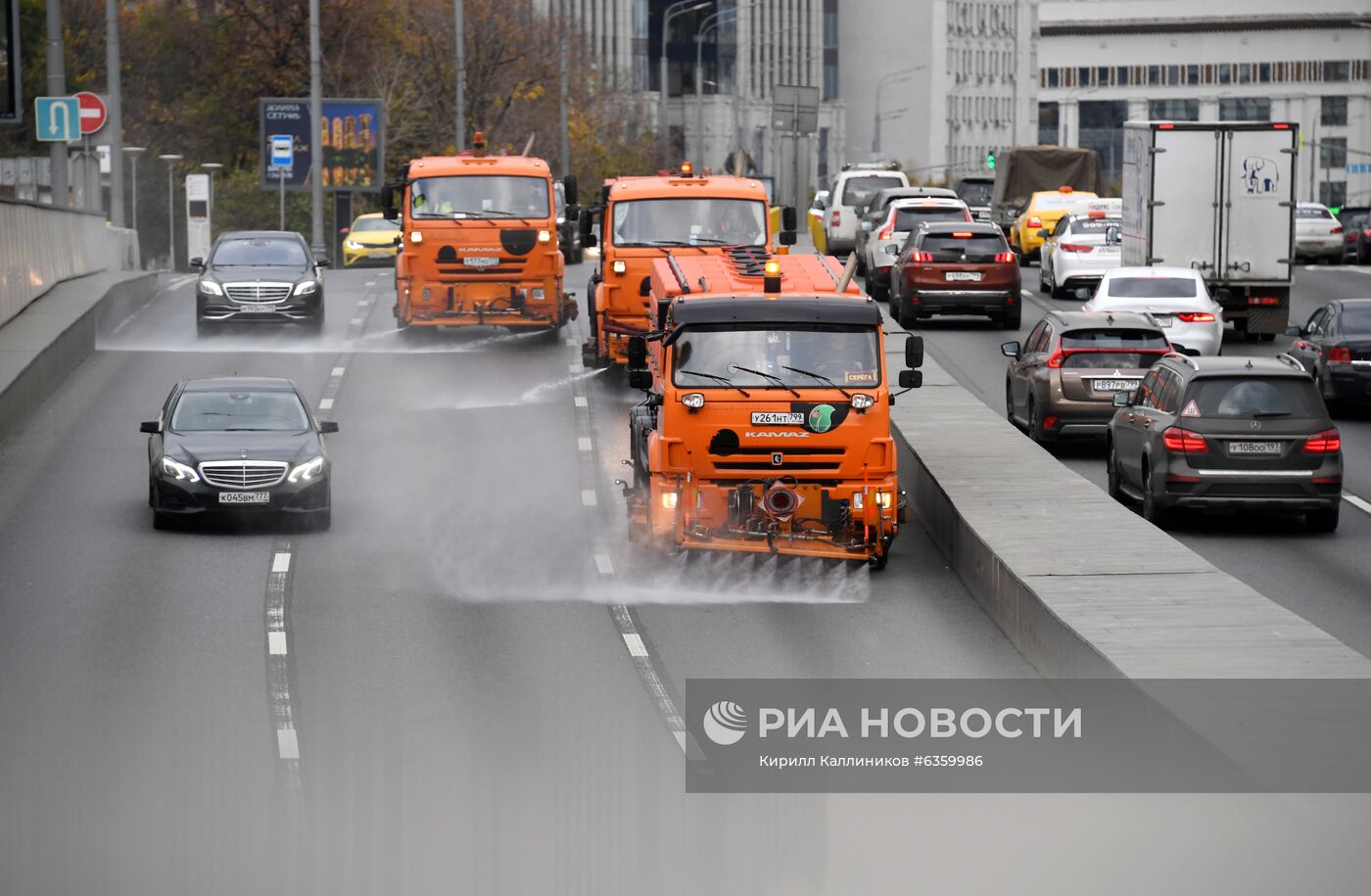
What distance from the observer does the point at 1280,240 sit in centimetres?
3700

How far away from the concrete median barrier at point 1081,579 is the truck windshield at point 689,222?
16.9ft

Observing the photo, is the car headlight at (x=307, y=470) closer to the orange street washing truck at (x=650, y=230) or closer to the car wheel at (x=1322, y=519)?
the orange street washing truck at (x=650, y=230)

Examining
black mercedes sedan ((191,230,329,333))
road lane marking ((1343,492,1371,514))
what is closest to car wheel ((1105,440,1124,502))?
road lane marking ((1343,492,1371,514))

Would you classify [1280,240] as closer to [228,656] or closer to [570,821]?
[228,656]

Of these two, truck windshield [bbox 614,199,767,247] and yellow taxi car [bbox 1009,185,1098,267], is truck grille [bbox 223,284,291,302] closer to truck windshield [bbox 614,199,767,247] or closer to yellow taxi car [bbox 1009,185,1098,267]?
truck windshield [bbox 614,199,767,247]

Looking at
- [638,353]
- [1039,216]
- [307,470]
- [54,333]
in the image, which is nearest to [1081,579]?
[638,353]

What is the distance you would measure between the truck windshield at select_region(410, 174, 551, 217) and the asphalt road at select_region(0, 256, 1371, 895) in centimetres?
510

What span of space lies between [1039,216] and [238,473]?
34.0 m

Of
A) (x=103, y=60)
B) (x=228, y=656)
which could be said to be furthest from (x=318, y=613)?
(x=103, y=60)

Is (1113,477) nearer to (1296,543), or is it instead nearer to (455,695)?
(1296,543)

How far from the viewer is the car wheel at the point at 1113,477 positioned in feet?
80.7

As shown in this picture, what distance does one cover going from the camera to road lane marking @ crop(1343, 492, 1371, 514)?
24.2 metres

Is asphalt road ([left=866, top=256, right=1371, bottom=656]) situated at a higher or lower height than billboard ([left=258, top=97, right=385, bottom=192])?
lower

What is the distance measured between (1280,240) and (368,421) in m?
16.1
